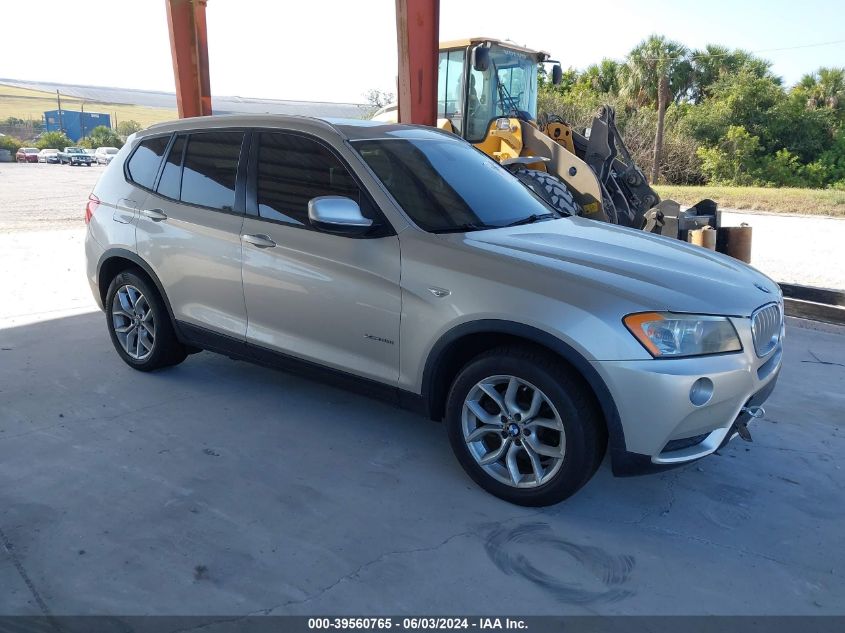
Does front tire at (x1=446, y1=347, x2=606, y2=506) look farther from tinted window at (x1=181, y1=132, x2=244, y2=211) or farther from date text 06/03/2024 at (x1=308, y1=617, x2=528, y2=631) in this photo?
tinted window at (x1=181, y1=132, x2=244, y2=211)

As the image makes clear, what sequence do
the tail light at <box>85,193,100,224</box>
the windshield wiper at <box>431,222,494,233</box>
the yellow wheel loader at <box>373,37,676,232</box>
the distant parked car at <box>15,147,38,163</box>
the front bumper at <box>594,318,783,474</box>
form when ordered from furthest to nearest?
1. the distant parked car at <box>15,147,38,163</box>
2. the yellow wheel loader at <box>373,37,676,232</box>
3. the tail light at <box>85,193,100,224</box>
4. the windshield wiper at <box>431,222,494,233</box>
5. the front bumper at <box>594,318,783,474</box>

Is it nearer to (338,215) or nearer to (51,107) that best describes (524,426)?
(338,215)

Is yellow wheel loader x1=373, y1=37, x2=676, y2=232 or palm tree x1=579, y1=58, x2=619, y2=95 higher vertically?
palm tree x1=579, y1=58, x2=619, y2=95

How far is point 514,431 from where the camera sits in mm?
3426

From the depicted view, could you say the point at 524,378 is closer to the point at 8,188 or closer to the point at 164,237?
the point at 164,237

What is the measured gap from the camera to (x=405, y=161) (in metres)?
4.20

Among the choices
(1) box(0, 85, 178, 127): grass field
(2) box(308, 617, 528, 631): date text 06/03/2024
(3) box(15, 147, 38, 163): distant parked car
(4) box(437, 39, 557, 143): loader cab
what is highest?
(1) box(0, 85, 178, 127): grass field

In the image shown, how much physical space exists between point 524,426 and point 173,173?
299 centimetres

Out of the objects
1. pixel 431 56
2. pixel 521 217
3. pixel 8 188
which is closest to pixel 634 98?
pixel 8 188

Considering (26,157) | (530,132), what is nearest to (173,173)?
(530,132)

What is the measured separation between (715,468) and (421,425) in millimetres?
1702

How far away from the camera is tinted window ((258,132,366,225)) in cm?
404

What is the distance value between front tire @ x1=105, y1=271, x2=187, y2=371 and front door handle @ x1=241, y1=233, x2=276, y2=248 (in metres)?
1.07

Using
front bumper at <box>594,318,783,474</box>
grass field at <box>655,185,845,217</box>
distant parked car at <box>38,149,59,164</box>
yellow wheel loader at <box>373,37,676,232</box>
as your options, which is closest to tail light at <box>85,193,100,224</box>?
front bumper at <box>594,318,783,474</box>
